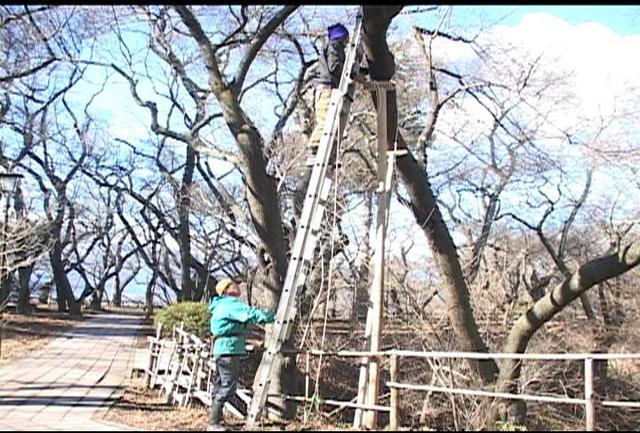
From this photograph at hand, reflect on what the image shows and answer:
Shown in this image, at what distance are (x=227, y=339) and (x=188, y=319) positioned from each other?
9.85 metres

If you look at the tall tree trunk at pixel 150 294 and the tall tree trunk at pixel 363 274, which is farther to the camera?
the tall tree trunk at pixel 150 294

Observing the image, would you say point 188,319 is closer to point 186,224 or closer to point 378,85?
point 378,85

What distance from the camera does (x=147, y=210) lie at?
3253cm

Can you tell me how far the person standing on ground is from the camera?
658cm

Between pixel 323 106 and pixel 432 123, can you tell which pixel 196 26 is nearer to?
pixel 323 106

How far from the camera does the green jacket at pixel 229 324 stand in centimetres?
659

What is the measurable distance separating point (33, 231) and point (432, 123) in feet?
39.9

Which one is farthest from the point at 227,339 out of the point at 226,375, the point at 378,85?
the point at 378,85

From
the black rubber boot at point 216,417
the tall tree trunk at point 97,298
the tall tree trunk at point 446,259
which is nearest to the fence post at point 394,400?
the black rubber boot at point 216,417

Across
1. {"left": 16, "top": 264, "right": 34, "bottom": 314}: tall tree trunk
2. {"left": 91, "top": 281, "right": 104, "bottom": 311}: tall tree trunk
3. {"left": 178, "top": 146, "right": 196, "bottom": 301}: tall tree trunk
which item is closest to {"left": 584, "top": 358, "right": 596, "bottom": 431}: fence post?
{"left": 178, "top": 146, "right": 196, "bottom": 301}: tall tree trunk

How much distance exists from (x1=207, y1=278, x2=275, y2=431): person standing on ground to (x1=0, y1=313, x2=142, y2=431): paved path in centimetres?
128

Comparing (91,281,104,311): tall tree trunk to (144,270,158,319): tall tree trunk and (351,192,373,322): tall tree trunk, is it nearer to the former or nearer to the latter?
(144,270,158,319): tall tree trunk

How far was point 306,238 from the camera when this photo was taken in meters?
6.39

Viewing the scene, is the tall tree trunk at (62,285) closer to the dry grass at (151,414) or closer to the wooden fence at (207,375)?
the wooden fence at (207,375)
